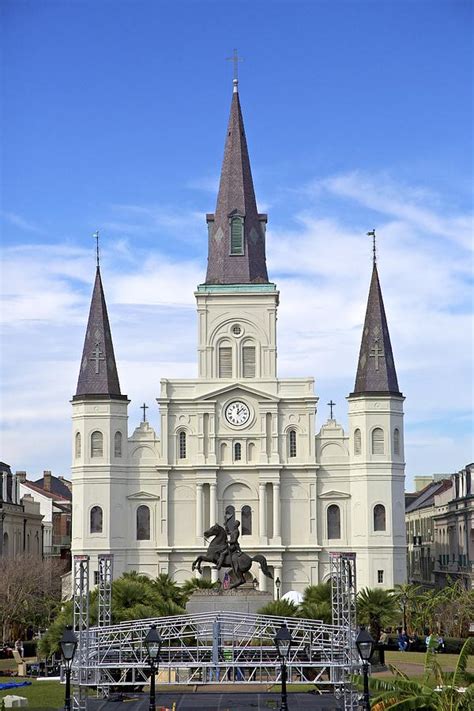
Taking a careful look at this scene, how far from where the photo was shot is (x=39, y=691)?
45.7 m

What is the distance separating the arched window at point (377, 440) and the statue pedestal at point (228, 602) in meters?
38.9

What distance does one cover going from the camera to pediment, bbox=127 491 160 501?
303 feet

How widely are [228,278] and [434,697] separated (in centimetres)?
6738

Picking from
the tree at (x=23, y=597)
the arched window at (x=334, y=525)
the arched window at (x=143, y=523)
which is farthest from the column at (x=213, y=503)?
the tree at (x=23, y=597)

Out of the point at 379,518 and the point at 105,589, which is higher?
the point at 379,518

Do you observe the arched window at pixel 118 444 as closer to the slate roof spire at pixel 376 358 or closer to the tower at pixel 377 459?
the tower at pixel 377 459

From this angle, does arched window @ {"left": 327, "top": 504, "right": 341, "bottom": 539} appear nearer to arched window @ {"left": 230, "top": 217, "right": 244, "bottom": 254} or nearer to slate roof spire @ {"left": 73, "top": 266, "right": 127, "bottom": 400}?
slate roof spire @ {"left": 73, "top": 266, "right": 127, "bottom": 400}

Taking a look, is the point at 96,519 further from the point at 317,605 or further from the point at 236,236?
the point at 317,605

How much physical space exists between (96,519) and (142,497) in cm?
343

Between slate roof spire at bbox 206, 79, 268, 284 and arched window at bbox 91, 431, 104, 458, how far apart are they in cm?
1330

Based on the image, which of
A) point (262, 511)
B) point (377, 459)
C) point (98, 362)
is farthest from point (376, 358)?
point (98, 362)

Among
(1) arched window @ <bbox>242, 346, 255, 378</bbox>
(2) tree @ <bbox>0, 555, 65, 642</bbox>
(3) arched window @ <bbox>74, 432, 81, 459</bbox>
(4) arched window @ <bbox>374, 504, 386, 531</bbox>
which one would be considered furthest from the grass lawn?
(1) arched window @ <bbox>242, 346, 255, 378</bbox>

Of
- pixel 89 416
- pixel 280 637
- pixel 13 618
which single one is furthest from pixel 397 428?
pixel 280 637

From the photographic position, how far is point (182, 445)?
306 ft
